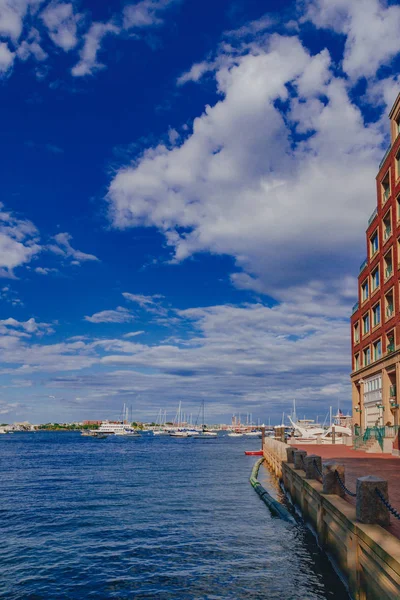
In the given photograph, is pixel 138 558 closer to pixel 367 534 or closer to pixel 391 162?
pixel 367 534

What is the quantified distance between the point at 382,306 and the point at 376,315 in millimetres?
3792

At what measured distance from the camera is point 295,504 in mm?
24219

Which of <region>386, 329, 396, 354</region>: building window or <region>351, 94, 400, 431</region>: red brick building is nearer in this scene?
Answer: <region>351, 94, 400, 431</region>: red brick building

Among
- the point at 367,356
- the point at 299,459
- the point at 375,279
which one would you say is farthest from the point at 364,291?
the point at 299,459

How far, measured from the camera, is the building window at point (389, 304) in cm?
4091

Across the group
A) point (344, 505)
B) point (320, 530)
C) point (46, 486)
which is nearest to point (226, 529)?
point (320, 530)

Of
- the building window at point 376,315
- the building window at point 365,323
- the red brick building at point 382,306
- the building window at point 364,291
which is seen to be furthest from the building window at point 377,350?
the building window at point 364,291

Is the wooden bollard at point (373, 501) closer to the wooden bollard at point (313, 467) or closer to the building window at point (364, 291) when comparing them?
the wooden bollard at point (313, 467)

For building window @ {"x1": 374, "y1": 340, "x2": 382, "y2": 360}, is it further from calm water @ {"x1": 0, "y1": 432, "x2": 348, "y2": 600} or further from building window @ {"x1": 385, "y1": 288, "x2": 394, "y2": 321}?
calm water @ {"x1": 0, "y1": 432, "x2": 348, "y2": 600}

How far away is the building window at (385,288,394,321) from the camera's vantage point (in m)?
40.9

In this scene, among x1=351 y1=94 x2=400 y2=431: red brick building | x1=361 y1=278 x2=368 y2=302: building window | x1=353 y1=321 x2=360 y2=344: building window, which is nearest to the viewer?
x1=351 y1=94 x2=400 y2=431: red brick building

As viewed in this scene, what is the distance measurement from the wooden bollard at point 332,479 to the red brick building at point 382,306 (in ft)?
79.7

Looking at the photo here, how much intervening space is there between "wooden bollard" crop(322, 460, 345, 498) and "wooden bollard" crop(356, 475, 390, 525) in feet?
13.7

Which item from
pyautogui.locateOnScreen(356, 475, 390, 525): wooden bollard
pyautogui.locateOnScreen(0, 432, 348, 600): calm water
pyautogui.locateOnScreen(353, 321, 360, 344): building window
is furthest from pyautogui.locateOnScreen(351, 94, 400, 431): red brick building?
pyautogui.locateOnScreen(356, 475, 390, 525): wooden bollard
